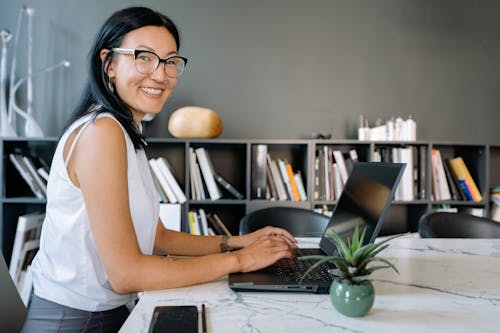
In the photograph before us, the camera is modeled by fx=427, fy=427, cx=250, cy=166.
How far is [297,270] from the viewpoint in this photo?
1172mm

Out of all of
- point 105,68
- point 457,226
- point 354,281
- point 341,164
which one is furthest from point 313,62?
point 354,281

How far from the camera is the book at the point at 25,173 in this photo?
296cm

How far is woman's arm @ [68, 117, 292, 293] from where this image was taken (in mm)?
1010

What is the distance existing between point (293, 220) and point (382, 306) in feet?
4.66

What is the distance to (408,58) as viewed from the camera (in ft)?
11.3

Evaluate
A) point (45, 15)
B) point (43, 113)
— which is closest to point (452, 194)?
point (43, 113)

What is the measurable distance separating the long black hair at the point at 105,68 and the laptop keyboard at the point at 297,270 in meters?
0.54

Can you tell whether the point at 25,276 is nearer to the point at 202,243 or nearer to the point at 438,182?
the point at 202,243

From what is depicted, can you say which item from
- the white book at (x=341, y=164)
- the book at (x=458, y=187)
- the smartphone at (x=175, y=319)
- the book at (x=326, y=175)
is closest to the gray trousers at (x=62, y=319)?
the smartphone at (x=175, y=319)

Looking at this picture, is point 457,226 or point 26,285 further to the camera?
point 26,285

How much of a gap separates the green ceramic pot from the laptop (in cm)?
15

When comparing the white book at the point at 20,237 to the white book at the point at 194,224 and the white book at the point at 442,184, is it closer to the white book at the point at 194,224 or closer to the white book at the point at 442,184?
the white book at the point at 194,224

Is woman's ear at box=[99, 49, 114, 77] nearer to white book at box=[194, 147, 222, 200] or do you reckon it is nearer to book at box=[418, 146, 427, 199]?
white book at box=[194, 147, 222, 200]

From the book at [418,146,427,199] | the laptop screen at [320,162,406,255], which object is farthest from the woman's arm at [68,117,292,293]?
the book at [418,146,427,199]
